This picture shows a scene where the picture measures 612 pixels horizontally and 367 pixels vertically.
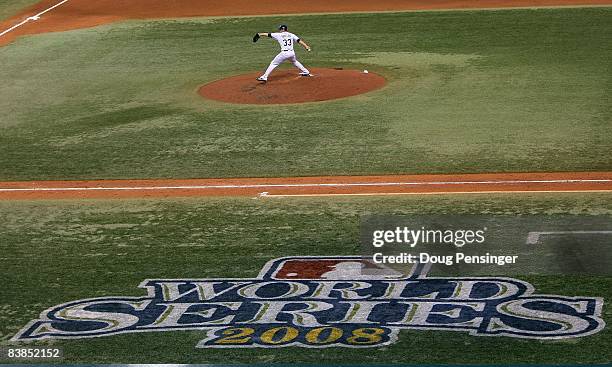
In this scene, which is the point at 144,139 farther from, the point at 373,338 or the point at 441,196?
the point at 373,338

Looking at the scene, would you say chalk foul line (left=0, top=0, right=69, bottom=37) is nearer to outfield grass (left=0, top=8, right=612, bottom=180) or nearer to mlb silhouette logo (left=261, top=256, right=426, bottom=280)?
outfield grass (left=0, top=8, right=612, bottom=180)

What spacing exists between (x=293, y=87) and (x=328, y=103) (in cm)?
185

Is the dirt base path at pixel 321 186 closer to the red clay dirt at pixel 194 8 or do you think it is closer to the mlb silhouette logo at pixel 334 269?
the mlb silhouette logo at pixel 334 269

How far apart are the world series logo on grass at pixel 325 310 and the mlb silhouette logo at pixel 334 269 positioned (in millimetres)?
24

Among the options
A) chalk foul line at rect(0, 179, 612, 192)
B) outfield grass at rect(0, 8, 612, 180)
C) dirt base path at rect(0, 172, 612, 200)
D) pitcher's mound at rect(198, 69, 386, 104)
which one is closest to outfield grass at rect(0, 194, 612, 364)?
dirt base path at rect(0, 172, 612, 200)

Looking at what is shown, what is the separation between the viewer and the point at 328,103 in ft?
77.3

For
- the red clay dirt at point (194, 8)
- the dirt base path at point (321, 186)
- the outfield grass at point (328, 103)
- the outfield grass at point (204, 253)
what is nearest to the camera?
the outfield grass at point (204, 253)

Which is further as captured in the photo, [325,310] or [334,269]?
[334,269]

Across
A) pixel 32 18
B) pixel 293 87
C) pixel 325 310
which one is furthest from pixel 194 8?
pixel 325 310

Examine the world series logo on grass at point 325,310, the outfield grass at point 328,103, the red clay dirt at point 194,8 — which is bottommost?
the world series logo on grass at point 325,310

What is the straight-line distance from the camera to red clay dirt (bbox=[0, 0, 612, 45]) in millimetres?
35562

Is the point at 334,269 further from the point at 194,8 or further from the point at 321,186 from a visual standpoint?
the point at 194,8

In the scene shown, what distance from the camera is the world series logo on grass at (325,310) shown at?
11164 millimetres

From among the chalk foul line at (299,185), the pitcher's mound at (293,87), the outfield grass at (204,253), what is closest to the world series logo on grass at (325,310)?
the outfield grass at (204,253)
